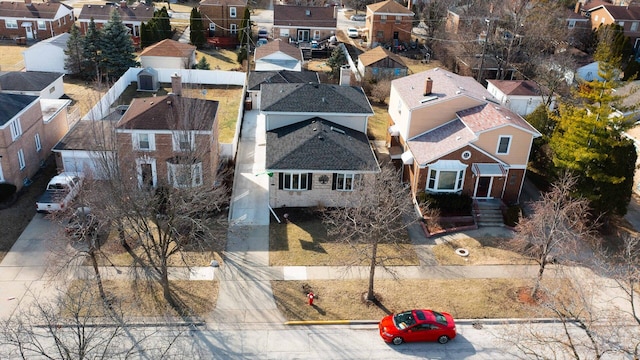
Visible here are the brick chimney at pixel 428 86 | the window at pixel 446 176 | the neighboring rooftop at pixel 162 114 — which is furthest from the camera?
the brick chimney at pixel 428 86

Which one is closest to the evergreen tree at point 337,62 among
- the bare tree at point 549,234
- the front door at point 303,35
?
the front door at point 303,35

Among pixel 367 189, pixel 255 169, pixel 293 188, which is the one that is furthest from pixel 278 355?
pixel 255 169

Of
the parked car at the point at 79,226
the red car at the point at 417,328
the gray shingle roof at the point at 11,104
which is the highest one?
the gray shingle roof at the point at 11,104

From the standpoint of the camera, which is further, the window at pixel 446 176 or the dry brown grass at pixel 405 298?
the window at pixel 446 176

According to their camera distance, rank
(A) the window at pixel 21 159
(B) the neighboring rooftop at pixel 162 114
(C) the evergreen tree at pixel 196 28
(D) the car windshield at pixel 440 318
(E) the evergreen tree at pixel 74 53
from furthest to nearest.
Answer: (C) the evergreen tree at pixel 196 28 → (E) the evergreen tree at pixel 74 53 → (A) the window at pixel 21 159 → (B) the neighboring rooftop at pixel 162 114 → (D) the car windshield at pixel 440 318

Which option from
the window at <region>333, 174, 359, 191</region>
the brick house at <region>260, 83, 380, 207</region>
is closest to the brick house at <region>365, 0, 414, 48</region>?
the brick house at <region>260, 83, 380, 207</region>

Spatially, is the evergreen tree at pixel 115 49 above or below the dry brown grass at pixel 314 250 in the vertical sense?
above

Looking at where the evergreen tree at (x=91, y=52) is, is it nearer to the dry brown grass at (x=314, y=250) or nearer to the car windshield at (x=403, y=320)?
the dry brown grass at (x=314, y=250)

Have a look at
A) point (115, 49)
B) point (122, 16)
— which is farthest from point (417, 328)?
point (122, 16)
